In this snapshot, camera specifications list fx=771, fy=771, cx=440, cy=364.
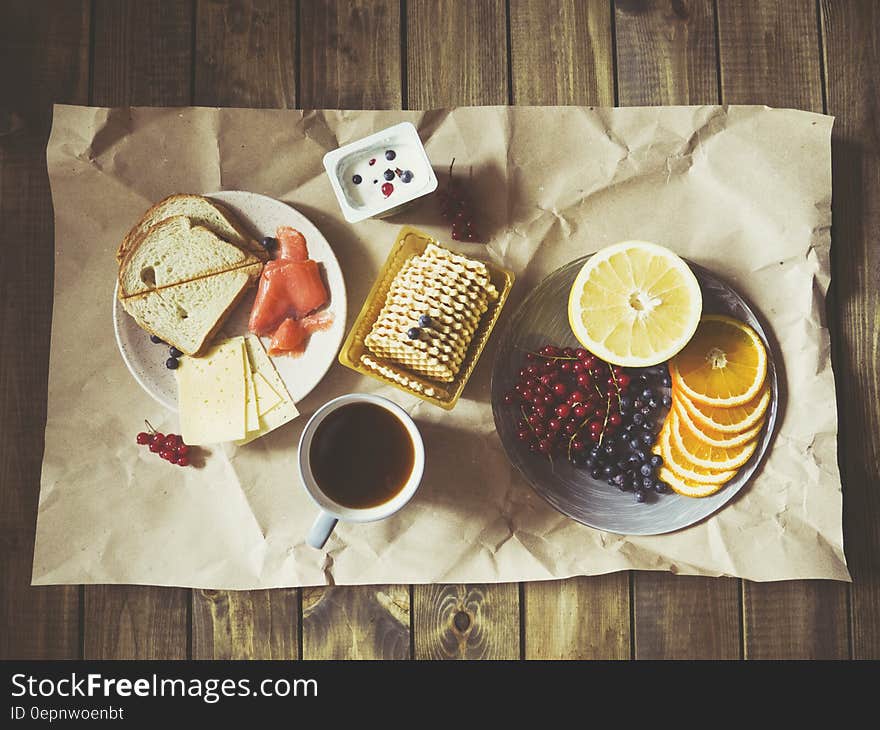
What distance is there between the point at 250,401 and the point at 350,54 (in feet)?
2.80

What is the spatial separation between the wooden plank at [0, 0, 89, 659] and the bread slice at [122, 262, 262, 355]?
293 mm

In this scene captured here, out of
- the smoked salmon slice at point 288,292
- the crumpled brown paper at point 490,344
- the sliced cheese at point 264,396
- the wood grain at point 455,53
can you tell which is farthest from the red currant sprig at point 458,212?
the sliced cheese at point 264,396

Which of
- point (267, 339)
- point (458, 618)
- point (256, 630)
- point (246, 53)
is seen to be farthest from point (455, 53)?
point (256, 630)

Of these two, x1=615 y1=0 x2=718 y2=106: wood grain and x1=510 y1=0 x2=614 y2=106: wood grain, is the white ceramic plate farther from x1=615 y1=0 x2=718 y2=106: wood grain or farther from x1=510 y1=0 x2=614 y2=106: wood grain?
x1=615 y1=0 x2=718 y2=106: wood grain

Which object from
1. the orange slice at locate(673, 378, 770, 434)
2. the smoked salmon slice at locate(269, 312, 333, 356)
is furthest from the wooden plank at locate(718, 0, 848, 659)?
the smoked salmon slice at locate(269, 312, 333, 356)

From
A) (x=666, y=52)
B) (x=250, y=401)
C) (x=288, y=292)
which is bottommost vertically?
(x=250, y=401)

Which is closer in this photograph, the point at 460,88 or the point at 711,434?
the point at 711,434

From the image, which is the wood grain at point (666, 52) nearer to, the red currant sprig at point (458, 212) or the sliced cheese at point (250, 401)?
the red currant sprig at point (458, 212)

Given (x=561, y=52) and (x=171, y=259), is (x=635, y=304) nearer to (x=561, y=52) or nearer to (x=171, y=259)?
(x=561, y=52)

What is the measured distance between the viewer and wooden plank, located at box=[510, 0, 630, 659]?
1.79m

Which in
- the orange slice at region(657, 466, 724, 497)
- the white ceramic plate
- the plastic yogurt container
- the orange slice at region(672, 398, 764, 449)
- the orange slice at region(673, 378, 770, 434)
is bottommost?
the orange slice at region(657, 466, 724, 497)

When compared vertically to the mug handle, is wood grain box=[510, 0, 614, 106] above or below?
above

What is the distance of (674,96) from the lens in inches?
71.9

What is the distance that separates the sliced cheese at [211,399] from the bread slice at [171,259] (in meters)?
0.19
